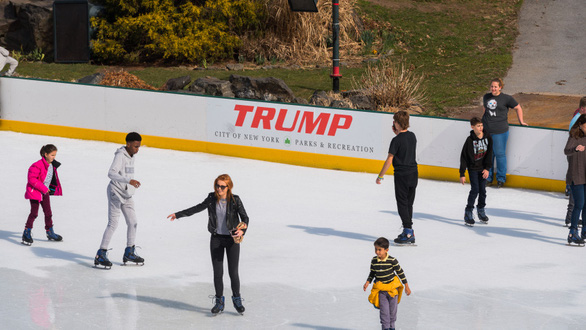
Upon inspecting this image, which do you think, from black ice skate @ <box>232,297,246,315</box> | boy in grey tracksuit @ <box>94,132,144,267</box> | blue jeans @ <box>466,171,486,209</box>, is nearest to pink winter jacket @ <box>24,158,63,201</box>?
boy in grey tracksuit @ <box>94,132,144,267</box>

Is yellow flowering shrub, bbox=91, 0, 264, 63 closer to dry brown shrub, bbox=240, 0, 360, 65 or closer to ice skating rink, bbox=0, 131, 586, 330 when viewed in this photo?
dry brown shrub, bbox=240, 0, 360, 65

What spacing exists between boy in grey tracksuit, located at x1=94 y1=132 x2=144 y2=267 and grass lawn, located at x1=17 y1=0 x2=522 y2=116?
38.2ft

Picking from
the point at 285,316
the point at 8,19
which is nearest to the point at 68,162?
the point at 285,316

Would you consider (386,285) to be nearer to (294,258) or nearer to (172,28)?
(294,258)

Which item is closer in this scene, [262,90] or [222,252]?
[222,252]

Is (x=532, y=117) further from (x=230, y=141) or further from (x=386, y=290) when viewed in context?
(x=386, y=290)

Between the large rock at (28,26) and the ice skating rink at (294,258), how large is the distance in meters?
11.7

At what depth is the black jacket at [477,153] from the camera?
1313 centimetres

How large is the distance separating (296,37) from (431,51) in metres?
4.13

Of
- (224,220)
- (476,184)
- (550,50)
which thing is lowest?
(476,184)

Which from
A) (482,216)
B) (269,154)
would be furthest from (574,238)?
(269,154)

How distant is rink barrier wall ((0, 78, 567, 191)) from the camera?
52.6ft

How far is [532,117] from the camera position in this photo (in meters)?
20.5

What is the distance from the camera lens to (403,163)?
1194 centimetres
